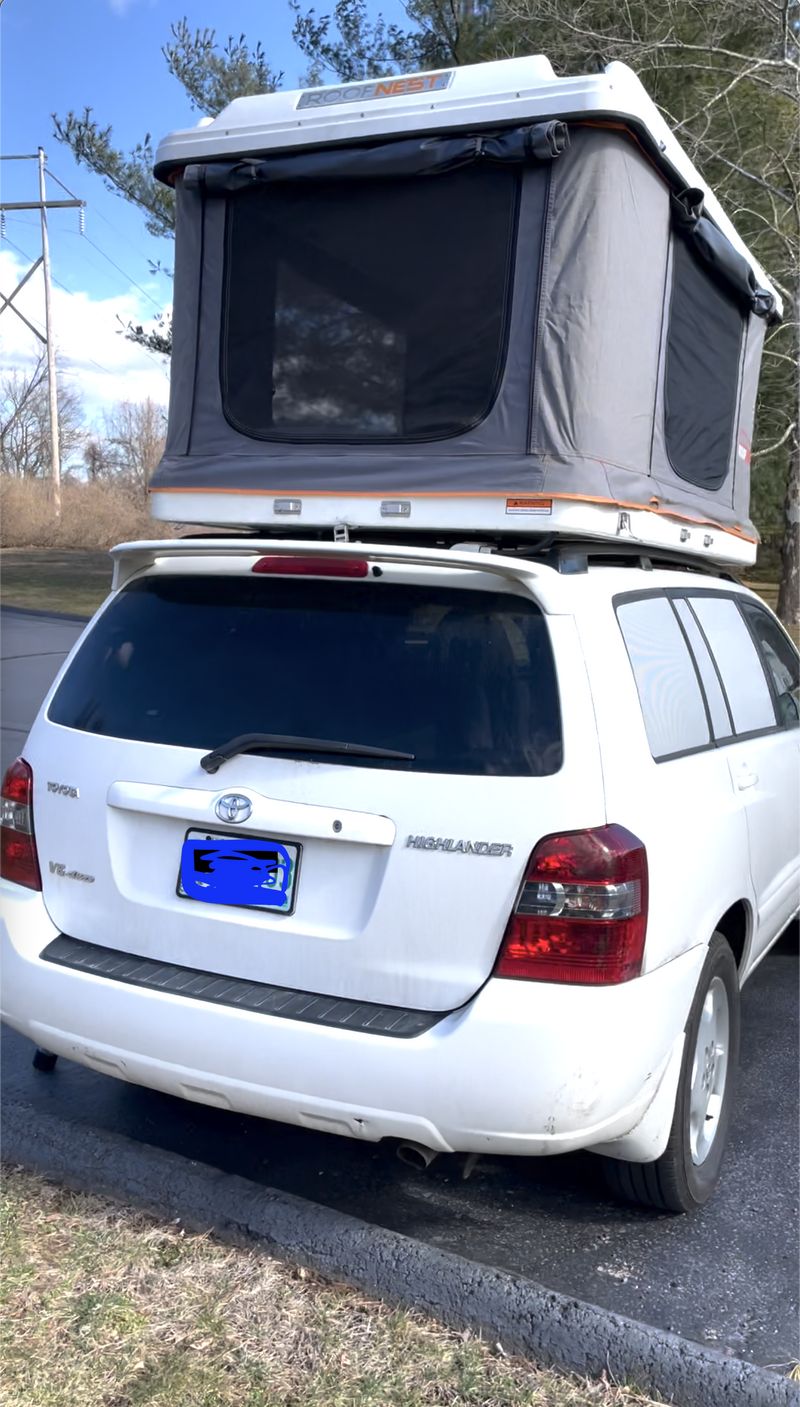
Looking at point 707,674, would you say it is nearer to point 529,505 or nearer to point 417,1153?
point 529,505

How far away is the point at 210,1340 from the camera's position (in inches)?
108

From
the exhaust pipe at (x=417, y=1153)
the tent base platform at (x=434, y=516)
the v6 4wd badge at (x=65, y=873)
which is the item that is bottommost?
the exhaust pipe at (x=417, y=1153)

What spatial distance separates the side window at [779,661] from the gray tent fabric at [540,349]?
0.83 meters

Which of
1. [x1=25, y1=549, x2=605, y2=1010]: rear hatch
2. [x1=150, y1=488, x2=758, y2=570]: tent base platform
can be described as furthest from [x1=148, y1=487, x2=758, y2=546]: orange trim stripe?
[x1=25, y1=549, x2=605, y2=1010]: rear hatch

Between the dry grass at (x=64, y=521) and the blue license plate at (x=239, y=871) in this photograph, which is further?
the dry grass at (x=64, y=521)

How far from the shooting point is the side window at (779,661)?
15.9 ft

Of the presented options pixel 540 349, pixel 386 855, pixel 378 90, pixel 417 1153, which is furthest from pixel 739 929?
pixel 378 90

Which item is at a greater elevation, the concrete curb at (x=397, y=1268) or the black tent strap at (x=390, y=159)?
the black tent strap at (x=390, y=159)

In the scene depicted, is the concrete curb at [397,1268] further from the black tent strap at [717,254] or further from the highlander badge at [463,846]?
the black tent strap at [717,254]

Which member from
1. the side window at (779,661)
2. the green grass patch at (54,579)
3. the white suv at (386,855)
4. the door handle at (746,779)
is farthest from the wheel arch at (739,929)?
the green grass patch at (54,579)

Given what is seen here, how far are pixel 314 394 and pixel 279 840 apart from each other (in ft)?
6.15

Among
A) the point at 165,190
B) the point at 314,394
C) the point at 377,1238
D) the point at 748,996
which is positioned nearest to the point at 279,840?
the point at 377,1238

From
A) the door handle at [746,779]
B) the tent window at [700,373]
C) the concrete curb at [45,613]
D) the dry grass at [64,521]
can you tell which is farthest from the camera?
the dry grass at [64,521]

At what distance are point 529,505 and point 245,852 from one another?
1317mm
